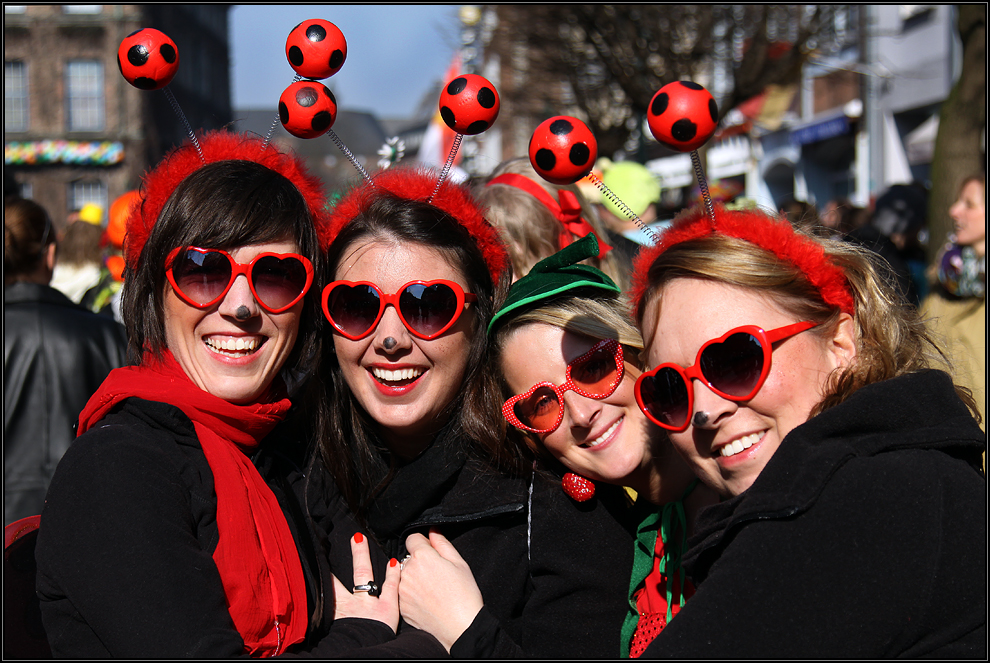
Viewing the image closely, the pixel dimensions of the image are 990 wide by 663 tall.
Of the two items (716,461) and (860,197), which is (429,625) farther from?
(860,197)

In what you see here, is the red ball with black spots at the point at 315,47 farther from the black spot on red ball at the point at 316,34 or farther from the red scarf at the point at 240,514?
the red scarf at the point at 240,514

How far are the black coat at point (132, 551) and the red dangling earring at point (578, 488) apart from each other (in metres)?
1.01

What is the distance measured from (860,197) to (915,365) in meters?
17.4

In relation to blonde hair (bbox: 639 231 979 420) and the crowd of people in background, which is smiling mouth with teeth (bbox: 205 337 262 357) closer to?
the crowd of people in background

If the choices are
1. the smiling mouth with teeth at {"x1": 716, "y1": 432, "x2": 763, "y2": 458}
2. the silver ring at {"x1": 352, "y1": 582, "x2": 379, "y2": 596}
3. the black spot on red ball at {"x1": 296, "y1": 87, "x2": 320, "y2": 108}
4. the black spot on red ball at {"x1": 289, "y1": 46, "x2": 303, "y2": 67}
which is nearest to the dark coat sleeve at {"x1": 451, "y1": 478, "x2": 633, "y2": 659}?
the silver ring at {"x1": 352, "y1": 582, "x2": 379, "y2": 596}

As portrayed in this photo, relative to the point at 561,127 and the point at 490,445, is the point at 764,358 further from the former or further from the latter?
the point at 490,445

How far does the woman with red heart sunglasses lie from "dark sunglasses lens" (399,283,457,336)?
614mm

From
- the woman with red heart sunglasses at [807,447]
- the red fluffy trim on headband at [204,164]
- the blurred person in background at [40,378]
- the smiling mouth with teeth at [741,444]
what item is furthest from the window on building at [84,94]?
the smiling mouth with teeth at [741,444]

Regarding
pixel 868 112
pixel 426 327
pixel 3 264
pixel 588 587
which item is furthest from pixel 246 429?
pixel 868 112

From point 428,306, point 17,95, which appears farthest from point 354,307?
point 17,95

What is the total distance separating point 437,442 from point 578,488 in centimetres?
48

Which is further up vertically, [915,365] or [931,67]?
[931,67]

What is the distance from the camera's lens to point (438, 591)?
226cm

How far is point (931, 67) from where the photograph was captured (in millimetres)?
14672
